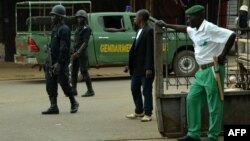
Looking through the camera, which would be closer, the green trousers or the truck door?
the green trousers

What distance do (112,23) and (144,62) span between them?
7600 millimetres

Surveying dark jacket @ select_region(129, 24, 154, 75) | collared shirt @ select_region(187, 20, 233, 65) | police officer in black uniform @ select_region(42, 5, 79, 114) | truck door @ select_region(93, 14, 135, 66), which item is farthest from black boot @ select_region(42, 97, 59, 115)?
truck door @ select_region(93, 14, 135, 66)

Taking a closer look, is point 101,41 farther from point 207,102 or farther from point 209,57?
point 209,57

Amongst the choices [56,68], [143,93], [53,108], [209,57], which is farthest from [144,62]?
[209,57]

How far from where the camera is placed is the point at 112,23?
55.0 feet

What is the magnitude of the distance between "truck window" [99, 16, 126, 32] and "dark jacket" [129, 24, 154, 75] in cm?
704

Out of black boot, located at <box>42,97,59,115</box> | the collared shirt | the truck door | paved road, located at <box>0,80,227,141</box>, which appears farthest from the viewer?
the truck door

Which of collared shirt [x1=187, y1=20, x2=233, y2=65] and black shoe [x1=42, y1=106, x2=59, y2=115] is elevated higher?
collared shirt [x1=187, y1=20, x2=233, y2=65]

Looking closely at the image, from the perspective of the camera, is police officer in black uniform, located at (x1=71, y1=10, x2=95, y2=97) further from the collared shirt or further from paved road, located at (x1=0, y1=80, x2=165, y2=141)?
the collared shirt

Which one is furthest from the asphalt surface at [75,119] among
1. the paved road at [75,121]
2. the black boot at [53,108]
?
the black boot at [53,108]

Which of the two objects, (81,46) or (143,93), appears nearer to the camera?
(143,93)

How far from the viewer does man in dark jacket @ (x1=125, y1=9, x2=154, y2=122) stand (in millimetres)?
9164

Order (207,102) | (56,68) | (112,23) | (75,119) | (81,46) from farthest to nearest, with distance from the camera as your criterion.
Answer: (112,23)
(81,46)
(56,68)
(75,119)
(207,102)

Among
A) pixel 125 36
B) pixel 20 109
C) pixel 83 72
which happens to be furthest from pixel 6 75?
pixel 20 109
